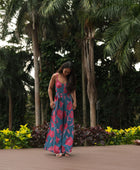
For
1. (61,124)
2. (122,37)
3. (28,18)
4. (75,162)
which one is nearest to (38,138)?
(61,124)

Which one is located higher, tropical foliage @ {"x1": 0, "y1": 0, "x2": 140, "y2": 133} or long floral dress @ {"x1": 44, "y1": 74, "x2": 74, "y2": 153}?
tropical foliage @ {"x1": 0, "y1": 0, "x2": 140, "y2": 133}

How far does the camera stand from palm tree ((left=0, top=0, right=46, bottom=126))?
1460 cm

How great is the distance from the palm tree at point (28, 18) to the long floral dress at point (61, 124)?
10.6m

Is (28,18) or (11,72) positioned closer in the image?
(28,18)

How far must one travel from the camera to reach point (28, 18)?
52.2 ft

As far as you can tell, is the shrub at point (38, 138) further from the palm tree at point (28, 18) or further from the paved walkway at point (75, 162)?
the palm tree at point (28, 18)

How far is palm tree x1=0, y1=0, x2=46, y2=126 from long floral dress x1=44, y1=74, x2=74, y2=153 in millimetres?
10632

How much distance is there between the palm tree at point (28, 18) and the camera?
47.9ft

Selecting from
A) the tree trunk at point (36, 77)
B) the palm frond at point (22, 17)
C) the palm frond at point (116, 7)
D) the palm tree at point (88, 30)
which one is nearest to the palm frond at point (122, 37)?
the palm frond at point (116, 7)

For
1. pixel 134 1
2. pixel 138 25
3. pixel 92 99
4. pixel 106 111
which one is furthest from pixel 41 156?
pixel 106 111

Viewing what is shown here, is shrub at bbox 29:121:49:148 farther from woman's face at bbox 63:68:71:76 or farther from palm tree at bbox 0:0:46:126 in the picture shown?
palm tree at bbox 0:0:46:126

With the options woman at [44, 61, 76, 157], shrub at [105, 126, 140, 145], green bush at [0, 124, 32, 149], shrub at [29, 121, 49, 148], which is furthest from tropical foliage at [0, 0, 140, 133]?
woman at [44, 61, 76, 157]

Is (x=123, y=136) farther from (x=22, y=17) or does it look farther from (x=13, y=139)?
(x=22, y=17)

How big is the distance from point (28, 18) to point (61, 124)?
12137mm
